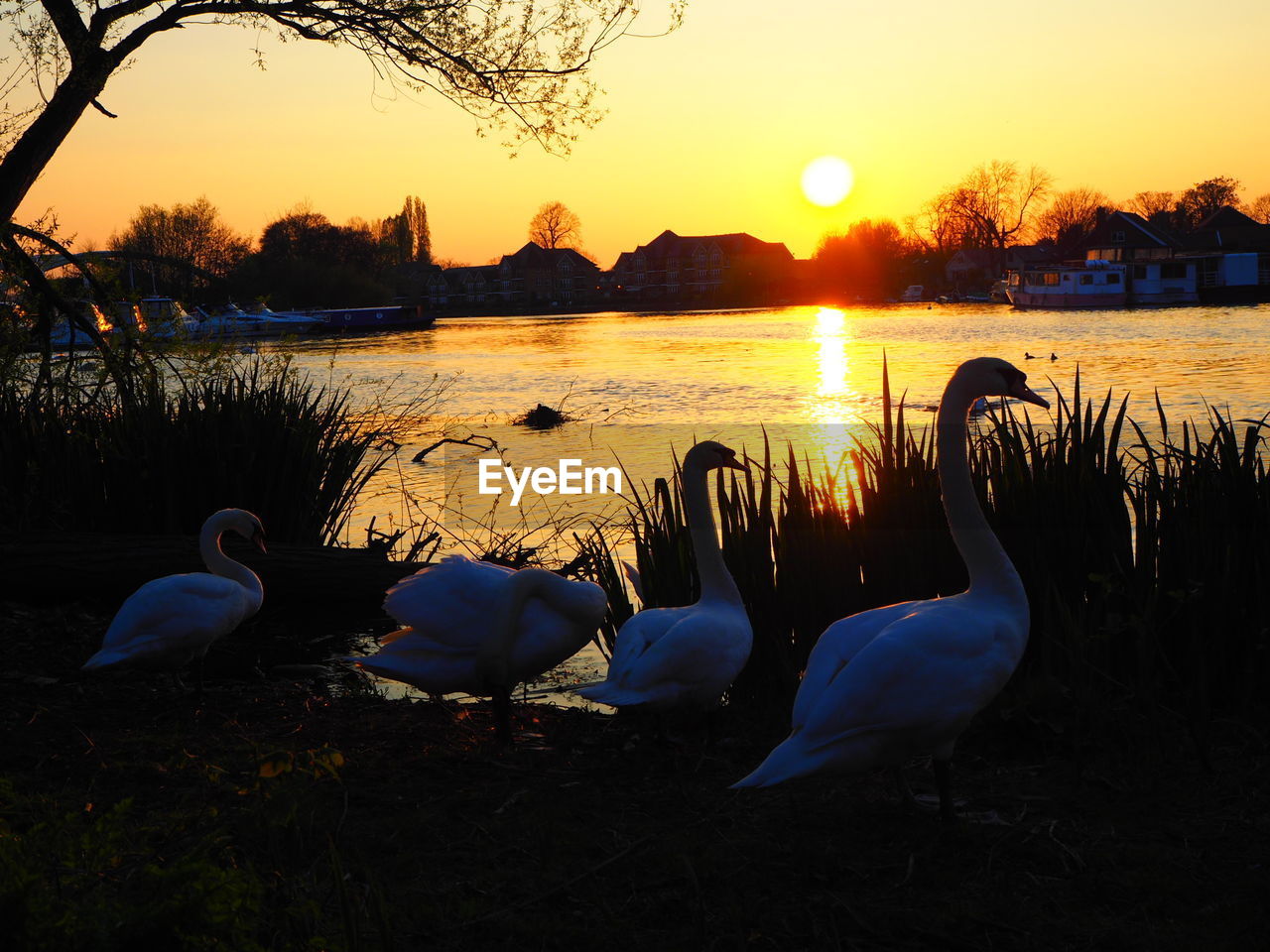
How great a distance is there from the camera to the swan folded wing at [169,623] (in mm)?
6453

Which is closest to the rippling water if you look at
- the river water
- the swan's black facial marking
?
the river water

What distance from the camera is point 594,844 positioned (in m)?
4.04

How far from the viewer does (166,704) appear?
6492mm

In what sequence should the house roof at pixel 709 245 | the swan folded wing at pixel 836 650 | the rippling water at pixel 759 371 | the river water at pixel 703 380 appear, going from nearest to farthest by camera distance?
Result: the swan folded wing at pixel 836 650 → the river water at pixel 703 380 → the rippling water at pixel 759 371 → the house roof at pixel 709 245

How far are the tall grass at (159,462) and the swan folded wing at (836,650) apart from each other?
6.55m

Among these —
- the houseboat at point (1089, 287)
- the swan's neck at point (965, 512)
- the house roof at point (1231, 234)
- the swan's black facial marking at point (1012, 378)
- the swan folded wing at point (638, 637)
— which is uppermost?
the house roof at point (1231, 234)

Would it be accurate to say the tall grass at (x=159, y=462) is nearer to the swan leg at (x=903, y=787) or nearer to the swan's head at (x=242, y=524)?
the swan's head at (x=242, y=524)

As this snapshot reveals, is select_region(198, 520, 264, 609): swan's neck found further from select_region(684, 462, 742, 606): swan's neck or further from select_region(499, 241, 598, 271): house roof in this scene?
select_region(499, 241, 598, 271): house roof

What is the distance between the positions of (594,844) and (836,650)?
102 centimetres

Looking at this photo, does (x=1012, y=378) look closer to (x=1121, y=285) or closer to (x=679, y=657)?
(x=679, y=657)

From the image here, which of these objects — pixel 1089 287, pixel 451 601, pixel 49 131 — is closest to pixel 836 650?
pixel 451 601

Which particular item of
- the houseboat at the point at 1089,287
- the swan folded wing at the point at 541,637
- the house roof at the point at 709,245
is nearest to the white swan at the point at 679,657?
the swan folded wing at the point at 541,637

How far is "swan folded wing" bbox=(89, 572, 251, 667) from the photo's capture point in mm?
6453

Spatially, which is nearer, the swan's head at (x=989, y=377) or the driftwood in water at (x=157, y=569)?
the swan's head at (x=989, y=377)
